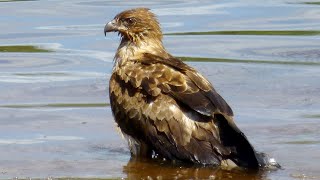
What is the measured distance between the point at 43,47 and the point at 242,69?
10.5ft

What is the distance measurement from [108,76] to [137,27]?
301cm

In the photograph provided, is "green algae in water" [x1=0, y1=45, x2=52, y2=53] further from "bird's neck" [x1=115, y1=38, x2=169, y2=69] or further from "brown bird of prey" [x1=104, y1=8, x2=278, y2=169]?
"brown bird of prey" [x1=104, y1=8, x2=278, y2=169]

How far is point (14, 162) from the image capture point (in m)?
11.0

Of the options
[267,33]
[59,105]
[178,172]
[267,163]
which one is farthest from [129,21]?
[267,33]

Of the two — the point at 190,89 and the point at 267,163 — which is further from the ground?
the point at 190,89

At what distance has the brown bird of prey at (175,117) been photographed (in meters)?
10.9

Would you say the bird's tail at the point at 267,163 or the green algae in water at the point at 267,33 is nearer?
the bird's tail at the point at 267,163

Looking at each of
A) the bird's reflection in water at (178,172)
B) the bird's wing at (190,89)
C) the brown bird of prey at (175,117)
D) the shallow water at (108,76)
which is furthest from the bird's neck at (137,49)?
the bird's reflection in water at (178,172)

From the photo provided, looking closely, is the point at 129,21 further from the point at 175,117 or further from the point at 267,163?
the point at 267,163

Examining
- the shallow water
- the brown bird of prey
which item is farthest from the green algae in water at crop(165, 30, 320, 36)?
the brown bird of prey

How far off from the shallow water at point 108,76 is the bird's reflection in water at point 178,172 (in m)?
0.01

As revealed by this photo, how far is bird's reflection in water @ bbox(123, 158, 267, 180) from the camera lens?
10578 mm

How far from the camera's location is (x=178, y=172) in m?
10.8

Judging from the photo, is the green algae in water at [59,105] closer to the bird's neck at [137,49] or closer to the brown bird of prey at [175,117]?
the bird's neck at [137,49]
